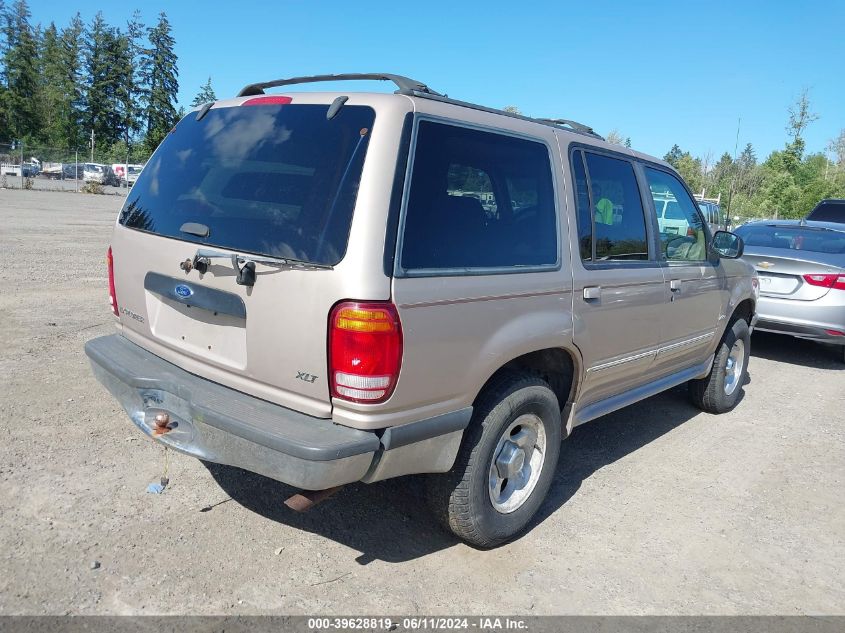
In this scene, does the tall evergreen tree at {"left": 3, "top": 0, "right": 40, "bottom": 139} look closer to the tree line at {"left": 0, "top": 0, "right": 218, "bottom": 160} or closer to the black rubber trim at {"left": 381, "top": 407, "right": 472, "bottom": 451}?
the tree line at {"left": 0, "top": 0, "right": 218, "bottom": 160}

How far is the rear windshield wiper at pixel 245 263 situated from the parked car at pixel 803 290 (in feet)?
21.9

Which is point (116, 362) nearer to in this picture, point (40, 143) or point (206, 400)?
point (206, 400)

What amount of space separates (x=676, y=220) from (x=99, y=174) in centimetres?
4662

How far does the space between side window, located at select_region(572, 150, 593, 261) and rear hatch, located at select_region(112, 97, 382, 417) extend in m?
1.41

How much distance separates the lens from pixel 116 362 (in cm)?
326

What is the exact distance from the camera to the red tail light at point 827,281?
7.41 metres

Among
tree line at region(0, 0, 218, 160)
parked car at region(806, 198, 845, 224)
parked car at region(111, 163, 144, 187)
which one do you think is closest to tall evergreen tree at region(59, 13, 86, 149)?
tree line at region(0, 0, 218, 160)

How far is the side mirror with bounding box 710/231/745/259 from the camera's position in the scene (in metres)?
5.20

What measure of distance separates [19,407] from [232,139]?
2635mm

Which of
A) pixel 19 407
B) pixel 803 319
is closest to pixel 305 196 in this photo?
pixel 19 407

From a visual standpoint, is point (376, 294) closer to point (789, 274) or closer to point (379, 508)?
point (379, 508)

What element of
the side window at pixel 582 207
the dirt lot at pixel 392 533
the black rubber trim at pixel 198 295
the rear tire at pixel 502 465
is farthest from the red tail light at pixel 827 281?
the black rubber trim at pixel 198 295

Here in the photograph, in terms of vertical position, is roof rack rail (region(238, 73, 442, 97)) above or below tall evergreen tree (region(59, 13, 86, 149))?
below

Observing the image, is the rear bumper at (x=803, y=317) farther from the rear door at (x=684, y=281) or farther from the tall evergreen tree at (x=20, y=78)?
the tall evergreen tree at (x=20, y=78)
